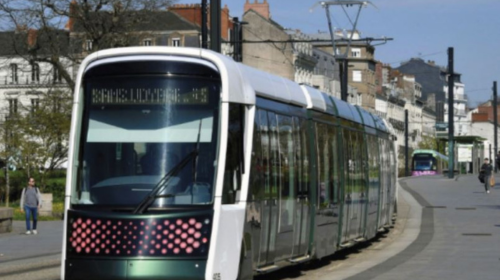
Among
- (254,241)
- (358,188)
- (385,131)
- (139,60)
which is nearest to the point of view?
(139,60)

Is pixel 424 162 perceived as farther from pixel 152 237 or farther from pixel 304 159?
pixel 152 237

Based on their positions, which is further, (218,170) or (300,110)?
(300,110)

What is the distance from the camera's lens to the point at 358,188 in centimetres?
2378

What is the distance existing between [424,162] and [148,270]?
4151 inches

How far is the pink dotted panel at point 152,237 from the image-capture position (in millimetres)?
12828

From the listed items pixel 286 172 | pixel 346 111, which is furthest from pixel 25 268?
pixel 286 172

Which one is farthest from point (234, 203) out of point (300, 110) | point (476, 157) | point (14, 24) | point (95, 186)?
point (476, 157)

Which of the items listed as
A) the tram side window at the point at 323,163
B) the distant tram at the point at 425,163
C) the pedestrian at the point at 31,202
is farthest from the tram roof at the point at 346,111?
the distant tram at the point at 425,163

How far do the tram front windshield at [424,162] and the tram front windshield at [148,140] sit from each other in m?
104

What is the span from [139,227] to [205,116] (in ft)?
4.71

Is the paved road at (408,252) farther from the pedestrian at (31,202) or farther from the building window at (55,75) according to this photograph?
the building window at (55,75)

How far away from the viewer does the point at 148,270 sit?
12711 millimetres

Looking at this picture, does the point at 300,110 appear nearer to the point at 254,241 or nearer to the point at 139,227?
the point at 254,241

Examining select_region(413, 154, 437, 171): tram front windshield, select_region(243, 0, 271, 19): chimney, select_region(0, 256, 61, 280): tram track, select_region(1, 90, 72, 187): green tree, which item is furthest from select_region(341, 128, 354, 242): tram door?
select_region(243, 0, 271, 19): chimney
